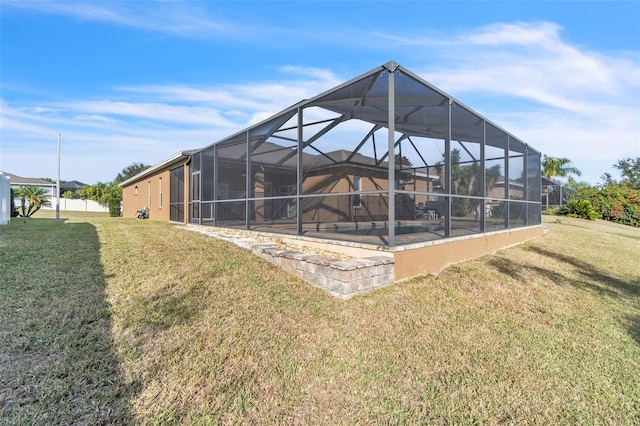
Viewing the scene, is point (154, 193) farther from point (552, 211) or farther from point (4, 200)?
point (552, 211)

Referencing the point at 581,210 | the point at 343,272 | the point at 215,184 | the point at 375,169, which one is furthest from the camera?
the point at 581,210

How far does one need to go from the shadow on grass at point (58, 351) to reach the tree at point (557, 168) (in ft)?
109

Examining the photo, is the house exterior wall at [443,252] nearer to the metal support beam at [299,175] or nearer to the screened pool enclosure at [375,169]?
the screened pool enclosure at [375,169]

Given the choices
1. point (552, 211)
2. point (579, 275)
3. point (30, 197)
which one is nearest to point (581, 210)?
point (552, 211)

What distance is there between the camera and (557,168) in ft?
90.2

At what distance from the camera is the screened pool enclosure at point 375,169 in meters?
5.91

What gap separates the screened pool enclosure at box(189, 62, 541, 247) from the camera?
19.4 ft

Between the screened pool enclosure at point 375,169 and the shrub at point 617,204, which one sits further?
the shrub at point 617,204

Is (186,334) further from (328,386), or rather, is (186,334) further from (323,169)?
(323,169)

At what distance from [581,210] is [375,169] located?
14926 millimetres

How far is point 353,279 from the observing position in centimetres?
403

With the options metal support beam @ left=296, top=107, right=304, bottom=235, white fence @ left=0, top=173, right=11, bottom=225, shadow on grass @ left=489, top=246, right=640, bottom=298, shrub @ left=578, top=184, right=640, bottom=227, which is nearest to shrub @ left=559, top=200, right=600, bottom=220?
shrub @ left=578, top=184, right=640, bottom=227

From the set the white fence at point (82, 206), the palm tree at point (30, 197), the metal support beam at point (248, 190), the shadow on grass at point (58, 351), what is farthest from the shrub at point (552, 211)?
the white fence at point (82, 206)

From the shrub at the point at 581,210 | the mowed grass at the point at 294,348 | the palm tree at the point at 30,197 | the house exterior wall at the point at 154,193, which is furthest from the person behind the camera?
the palm tree at the point at 30,197
